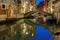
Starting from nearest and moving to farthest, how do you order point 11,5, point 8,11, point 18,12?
point 8,11 → point 11,5 → point 18,12

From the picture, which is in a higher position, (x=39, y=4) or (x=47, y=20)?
(x=39, y=4)

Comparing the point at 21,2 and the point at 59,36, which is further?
the point at 21,2

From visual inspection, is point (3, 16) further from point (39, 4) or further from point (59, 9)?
point (39, 4)

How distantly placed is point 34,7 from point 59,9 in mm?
3924

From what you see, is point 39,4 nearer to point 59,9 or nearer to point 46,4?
point 46,4

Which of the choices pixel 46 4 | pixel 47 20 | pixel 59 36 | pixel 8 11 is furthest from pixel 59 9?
pixel 59 36

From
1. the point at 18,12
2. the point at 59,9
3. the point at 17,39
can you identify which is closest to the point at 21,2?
the point at 18,12

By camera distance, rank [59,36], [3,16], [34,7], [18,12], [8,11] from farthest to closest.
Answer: [34,7]
[18,12]
[8,11]
[3,16]
[59,36]

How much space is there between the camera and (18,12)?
12.5m

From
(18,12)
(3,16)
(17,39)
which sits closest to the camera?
(17,39)

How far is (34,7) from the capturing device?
551 inches

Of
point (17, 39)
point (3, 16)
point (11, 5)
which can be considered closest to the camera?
point (17, 39)

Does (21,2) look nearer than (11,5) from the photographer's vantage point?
No

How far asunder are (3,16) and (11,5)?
1705 millimetres
